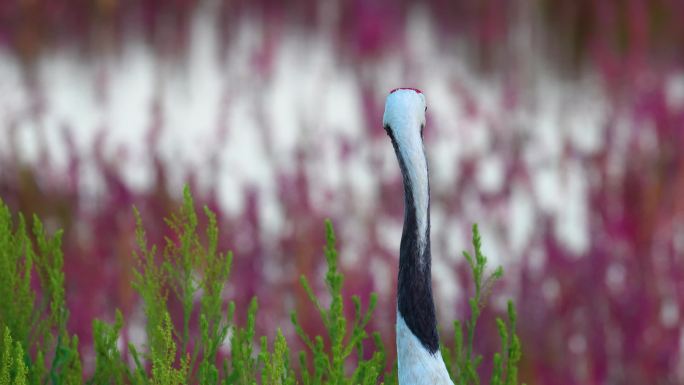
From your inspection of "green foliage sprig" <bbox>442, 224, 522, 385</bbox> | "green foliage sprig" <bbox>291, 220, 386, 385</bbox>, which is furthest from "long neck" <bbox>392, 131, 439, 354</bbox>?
"green foliage sprig" <bbox>442, 224, 522, 385</bbox>

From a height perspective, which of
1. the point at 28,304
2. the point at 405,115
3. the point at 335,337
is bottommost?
the point at 335,337

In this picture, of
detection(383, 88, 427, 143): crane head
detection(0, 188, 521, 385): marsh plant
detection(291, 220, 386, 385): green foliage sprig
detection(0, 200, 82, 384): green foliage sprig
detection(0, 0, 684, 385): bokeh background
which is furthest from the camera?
detection(0, 0, 684, 385): bokeh background

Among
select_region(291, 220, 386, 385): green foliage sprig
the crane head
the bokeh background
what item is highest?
the bokeh background

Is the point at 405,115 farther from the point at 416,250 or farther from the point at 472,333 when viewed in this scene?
the point at 472,333

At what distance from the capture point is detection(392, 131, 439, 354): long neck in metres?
1.85

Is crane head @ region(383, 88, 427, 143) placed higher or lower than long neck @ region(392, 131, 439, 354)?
higher

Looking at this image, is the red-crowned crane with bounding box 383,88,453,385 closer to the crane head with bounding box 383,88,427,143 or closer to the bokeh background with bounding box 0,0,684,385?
the crane head with bounding box 383,88,427,143

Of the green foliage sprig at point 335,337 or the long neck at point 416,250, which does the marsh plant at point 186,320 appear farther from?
the long neck at point 416,250

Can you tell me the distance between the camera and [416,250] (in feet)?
6.24

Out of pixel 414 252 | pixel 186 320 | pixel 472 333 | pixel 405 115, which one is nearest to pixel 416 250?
pixel 414 252

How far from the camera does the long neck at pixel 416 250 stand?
1850mm

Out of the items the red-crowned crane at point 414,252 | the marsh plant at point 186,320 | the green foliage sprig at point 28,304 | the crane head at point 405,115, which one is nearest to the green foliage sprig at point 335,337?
the marsh plant at point 186,320

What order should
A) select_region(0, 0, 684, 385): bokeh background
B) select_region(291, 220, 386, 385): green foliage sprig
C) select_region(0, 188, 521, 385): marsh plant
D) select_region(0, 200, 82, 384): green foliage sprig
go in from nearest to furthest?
1. select_region(291, 220, 386, 385): green foliage sprig
2. select_region(0, 188, 521, 385): marsh plant
3. select_region(0, 200, 82, 384): green foliage sprig
4. select_region(0, 0, 684, 385): bokeh background

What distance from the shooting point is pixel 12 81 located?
7.66 metres
